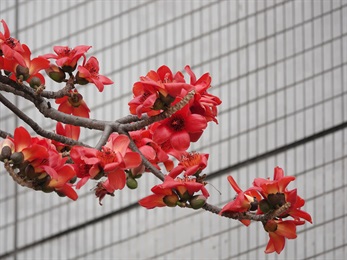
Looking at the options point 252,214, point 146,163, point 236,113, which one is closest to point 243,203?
point 252,214

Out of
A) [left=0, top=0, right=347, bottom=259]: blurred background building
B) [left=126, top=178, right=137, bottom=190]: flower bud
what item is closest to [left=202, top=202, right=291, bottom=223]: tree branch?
[left=126, top=178, right=137, bottom=190]: flower bud

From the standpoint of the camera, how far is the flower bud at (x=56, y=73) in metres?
1.63

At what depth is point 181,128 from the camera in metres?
1.47

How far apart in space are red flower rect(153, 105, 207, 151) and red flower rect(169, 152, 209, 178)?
0.07 ft

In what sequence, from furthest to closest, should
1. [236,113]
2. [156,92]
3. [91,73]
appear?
[236,113] → [91,73] → [156,92]

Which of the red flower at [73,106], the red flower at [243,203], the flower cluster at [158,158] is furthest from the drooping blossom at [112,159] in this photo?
the red flower at [73,106]

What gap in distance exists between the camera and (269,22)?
4230 millimetres

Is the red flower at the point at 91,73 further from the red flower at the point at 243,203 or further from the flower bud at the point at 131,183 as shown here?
the red flower at the point at 243,203

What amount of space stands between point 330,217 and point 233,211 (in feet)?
8.95

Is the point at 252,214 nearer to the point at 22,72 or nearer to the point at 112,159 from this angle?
the point at 112,159

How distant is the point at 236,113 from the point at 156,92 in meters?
2.75

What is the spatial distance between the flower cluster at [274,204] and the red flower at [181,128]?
7 centimetres

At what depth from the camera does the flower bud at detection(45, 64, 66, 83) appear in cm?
163

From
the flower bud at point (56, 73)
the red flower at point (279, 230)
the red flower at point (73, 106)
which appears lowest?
the red flower at point (279, 230)
